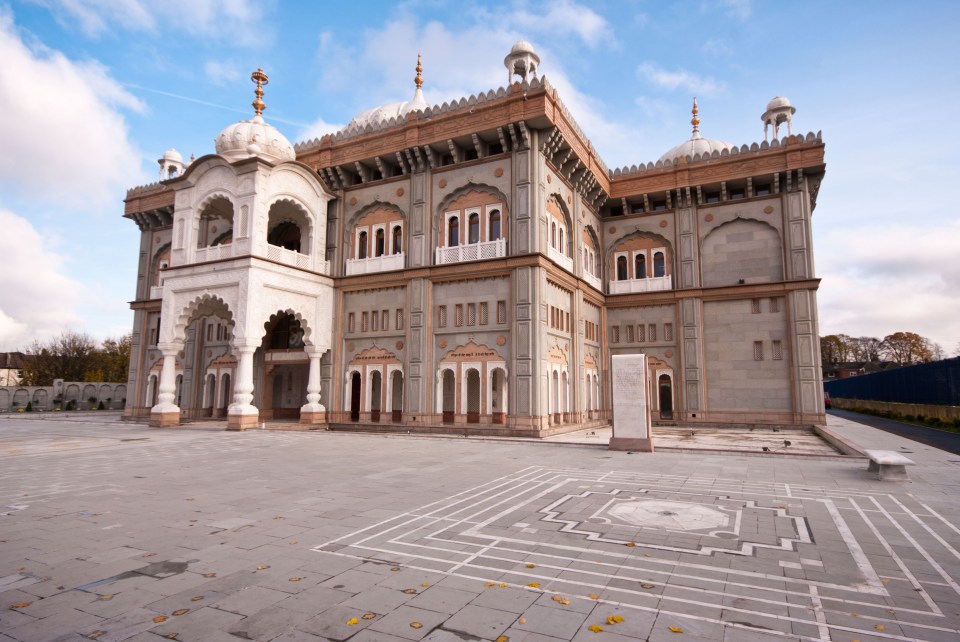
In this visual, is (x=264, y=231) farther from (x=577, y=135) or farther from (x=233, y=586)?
(x=233, y=586)

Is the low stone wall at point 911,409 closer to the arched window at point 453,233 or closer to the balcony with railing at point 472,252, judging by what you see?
the balcony with railing at point 472,252

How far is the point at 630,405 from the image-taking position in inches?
610

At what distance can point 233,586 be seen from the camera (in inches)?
191

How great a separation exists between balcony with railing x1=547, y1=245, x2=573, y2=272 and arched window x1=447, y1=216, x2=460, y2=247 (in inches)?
156

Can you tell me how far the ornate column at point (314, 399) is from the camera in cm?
2453

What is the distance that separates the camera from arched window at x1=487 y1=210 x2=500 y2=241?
76.2 feet

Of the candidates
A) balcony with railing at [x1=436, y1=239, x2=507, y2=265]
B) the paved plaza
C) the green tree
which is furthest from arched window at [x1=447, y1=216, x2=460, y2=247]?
the green tree

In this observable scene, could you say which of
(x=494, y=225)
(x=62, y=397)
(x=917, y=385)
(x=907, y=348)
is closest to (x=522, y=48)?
(x=494, y=225)

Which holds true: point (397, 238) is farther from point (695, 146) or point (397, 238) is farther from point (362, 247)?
point (695, 146)

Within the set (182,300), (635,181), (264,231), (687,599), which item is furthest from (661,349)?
(687,599)

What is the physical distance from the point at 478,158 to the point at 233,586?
819 inches

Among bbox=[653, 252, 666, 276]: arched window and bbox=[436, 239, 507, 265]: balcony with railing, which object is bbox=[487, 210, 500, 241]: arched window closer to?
bbox=[436, 239, 507, 265]: balcony with railing

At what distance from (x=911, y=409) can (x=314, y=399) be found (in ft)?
98.4

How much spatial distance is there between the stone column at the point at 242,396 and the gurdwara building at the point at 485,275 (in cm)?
Result: 8
